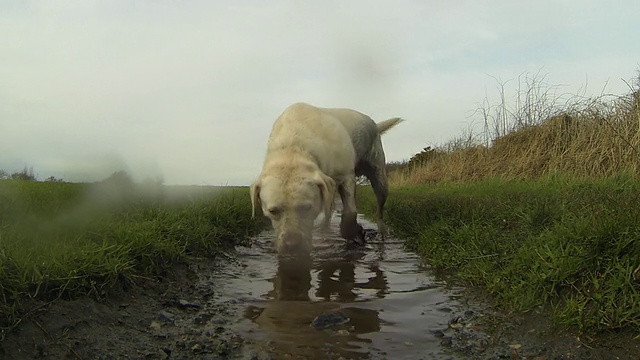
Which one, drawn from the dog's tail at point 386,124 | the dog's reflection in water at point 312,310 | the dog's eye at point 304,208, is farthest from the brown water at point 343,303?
the dog's tail at point 386,124

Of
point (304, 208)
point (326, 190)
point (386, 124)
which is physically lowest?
point (304, 208)

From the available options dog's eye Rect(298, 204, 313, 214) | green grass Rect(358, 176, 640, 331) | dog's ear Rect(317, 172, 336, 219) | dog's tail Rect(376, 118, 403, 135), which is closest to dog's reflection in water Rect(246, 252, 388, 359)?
dog's eye Rect(298, 204, 313, 214)

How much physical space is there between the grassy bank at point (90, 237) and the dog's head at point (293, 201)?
0.75 metres

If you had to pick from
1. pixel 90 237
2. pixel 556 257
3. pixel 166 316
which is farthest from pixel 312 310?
pixel 90 237

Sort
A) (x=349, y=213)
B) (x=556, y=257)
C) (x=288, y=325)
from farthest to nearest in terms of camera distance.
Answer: (x=349, y=213) < (x=556, y=257) < (x=288, y=325)

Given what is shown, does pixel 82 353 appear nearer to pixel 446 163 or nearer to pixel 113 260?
pixel 113 260

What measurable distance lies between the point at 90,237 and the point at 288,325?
5.53 ft

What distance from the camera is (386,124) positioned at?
26.4 feet

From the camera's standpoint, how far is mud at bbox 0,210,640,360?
235cm

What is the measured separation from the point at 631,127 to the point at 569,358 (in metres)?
7.86

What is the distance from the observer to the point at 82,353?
2293 mm

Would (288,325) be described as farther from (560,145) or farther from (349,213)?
(560,145)

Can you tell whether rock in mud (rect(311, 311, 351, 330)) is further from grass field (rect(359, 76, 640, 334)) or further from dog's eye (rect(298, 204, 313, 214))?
dog's eye (rect(298, 204, 313, 214))

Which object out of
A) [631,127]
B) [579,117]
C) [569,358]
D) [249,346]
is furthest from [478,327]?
[579,117]
